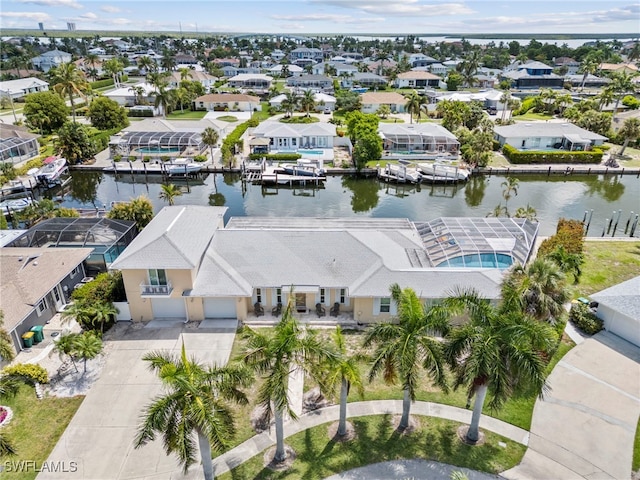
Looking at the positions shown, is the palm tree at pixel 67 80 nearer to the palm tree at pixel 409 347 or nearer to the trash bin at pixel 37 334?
the trash bin at pixel 37 334

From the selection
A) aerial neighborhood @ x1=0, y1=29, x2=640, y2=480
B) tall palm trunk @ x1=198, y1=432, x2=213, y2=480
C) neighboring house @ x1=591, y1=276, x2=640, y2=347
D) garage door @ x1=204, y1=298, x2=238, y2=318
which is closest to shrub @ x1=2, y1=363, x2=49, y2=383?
aerial neighborhood @ x1=0, y1=29, x2=640, y2=480

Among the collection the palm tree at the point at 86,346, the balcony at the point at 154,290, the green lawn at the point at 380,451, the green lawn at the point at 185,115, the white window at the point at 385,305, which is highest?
the green lawn at the point at 185,115

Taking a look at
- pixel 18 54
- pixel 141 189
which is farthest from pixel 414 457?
pixel 18 54

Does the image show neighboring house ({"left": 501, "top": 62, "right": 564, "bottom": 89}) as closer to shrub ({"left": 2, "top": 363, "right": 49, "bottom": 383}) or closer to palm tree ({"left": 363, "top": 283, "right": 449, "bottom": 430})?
palm tree ({"left": 363, "top": 283, "right": 449, "bottom": 430})

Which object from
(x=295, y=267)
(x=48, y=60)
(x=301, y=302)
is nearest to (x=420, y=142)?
(x=295, y=267)

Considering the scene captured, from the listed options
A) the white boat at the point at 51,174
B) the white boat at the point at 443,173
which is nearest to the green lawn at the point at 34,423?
the white boat at the point at 51,174

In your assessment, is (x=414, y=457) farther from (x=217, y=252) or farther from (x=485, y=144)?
(x=485, y=144)
